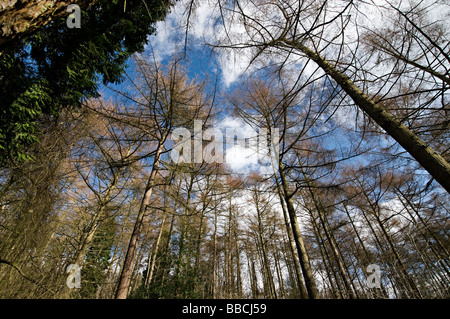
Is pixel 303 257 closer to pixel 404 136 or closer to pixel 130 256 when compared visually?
pixel 404 136

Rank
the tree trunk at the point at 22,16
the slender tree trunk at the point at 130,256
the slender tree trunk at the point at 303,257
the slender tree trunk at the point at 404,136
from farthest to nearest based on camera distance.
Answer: the slender tree trunk at the point at 303,257 → the slender tree trunk at the point at 130,256 → the slender tree trunk at the point at 404,136 → the tree trunk at the point at 22,16

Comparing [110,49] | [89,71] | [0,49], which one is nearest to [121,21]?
[110,49]

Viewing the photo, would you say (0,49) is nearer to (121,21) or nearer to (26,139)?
(26,139)

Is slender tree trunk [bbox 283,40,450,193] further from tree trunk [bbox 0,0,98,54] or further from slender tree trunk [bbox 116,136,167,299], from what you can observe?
slender tree trunk [bbox 116,136,167,299]

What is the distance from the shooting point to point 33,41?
3697mm

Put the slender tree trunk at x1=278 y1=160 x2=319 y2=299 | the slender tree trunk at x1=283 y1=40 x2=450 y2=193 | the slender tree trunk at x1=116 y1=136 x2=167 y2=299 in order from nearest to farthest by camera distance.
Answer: the slender tree trunk at x1=283 y1=40 x2=450 y2=193 → the slender tree trunk at x1=116 y1=136 x2=167 y2=299 → the slender tree trunk at x1=278 y1=160 x2=319 y2=299

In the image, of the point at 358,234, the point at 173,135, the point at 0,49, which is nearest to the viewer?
the point at 0,49

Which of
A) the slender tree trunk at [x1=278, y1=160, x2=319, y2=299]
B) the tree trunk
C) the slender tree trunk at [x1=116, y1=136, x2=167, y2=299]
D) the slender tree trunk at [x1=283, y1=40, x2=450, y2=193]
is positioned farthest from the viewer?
the slender tree trunk at [x1=278, y1=160, x2=319, y2=299]

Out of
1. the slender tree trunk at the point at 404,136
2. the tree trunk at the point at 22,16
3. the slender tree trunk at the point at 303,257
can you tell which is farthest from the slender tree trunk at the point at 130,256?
the slender tree trunk at the point at 404,136

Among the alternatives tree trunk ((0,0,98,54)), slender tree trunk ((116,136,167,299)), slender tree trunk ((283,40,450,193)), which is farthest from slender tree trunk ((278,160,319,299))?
tree trunk ((0,0,98,54))

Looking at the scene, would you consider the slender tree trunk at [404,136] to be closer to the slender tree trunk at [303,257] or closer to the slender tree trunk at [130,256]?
the slender tree trunk at [303,257]

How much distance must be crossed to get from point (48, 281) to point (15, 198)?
1.92 metres

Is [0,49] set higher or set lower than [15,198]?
lower
